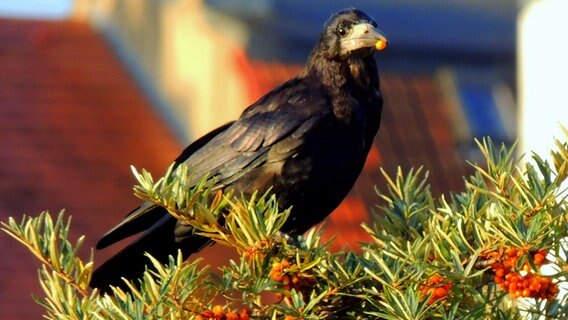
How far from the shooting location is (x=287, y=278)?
8.50ft

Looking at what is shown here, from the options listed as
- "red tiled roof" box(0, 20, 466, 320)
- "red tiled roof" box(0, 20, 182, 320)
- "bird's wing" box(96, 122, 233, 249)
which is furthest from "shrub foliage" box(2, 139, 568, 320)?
"red tiled roof" box(0, 20, 466, 320)

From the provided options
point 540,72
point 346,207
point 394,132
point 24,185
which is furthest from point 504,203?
point 394,132

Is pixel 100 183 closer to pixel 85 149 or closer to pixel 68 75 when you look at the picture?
pixel 85 149

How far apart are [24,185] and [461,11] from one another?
6.25 metres

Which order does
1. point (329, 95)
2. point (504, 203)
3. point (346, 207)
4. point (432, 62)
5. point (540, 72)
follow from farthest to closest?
point (432, 62), point (346, 207), point (540, 72), point (329, 95), point (504, 203)

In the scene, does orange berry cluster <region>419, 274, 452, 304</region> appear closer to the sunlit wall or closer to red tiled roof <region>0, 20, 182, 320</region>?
the sunlit wall

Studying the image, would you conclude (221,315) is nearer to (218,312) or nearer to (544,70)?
(218,312)

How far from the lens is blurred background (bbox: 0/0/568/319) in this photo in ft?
25.1

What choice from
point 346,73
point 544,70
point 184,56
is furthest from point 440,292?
point 184,56

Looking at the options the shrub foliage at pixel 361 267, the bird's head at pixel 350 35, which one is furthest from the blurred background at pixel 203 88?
the shrub foliage at pixel 361 267

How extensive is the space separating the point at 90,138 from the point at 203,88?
0.88 m

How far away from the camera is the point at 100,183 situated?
9.16 metres

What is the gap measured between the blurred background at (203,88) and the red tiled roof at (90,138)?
13 millimetres

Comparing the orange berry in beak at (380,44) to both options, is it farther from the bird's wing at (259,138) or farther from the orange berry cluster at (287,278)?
the orange berry cluster at (287,278)
